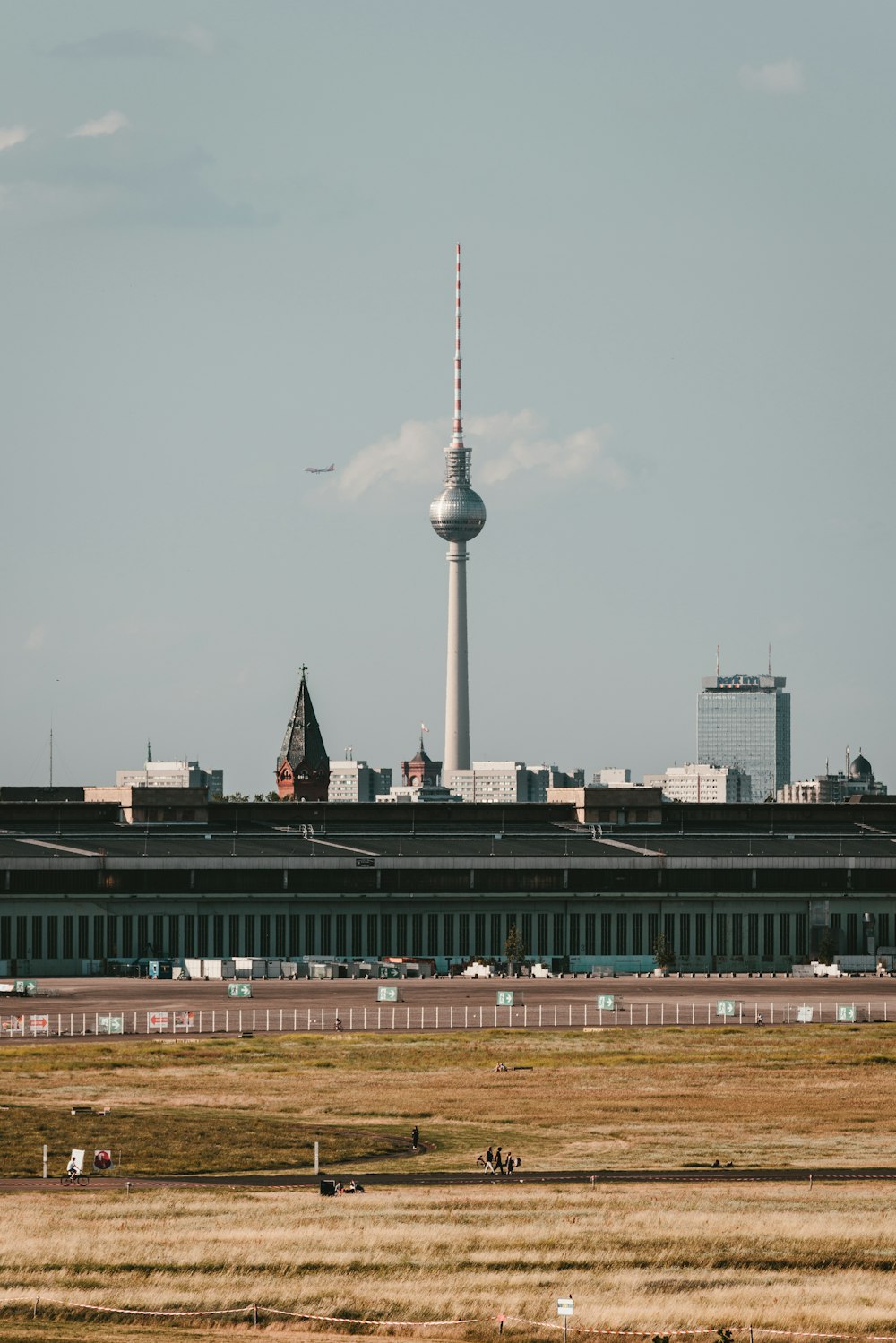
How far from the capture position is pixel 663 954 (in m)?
194

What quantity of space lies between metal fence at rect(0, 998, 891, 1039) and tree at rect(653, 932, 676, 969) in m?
41.1

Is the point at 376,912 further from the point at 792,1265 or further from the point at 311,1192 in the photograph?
the point at 792,1265

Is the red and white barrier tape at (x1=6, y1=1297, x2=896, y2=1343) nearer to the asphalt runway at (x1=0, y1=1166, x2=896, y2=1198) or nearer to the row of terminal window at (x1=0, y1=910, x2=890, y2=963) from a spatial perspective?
the asphalt runway at (x1=0, y1=1166, x2=896, y2=1198)

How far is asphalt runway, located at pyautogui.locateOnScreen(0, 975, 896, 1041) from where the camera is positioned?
13550 centimetres

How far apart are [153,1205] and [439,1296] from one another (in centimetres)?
1651

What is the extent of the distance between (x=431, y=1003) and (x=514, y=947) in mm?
41738

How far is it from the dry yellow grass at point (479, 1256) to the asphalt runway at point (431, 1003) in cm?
6259

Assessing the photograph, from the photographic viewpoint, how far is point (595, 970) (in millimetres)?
191875

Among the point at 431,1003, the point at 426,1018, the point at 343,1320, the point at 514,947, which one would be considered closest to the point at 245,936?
the point at 514,947

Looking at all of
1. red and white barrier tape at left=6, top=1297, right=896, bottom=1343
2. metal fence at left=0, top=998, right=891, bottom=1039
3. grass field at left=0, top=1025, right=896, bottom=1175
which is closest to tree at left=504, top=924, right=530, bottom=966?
metal fence at left=0, top=998, right=891, bottom=1039

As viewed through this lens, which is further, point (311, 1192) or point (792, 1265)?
point (311, 1192)

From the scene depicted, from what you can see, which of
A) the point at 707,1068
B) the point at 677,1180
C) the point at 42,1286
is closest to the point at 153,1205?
the point at 42,1286

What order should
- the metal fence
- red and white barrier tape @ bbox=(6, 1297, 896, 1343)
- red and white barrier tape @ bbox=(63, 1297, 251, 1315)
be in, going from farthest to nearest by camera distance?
1. the metal fence
2. red and white barrier tape @ bbox=(63, 1297, 251, 1315)
3. red and white barrier tape @ bbox=(6, 1297, 896, 1343)

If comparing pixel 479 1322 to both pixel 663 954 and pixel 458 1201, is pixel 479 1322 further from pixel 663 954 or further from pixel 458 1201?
pixel 663 954
